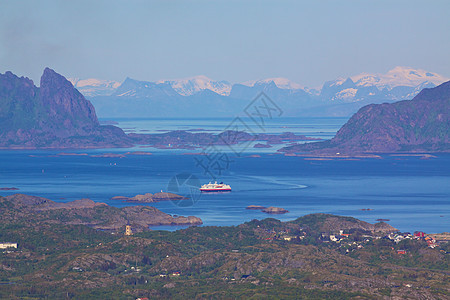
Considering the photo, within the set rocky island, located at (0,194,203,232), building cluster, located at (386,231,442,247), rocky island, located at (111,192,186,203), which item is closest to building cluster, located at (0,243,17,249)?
rocky island, located at (0,194,203,232)

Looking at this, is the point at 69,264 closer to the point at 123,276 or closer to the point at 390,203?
the point at 123,276

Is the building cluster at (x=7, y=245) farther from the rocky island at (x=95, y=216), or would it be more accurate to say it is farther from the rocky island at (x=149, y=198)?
the rocky island at (x=149, y=198)

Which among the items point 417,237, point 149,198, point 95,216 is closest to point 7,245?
point 95,216

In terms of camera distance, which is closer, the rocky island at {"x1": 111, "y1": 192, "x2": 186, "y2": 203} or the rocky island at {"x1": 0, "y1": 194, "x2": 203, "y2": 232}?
the rocky island at {"x1": 0, "y1": 194, "x2": 203, "y2": 232}

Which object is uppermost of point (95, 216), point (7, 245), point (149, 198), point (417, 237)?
point (7, 245)

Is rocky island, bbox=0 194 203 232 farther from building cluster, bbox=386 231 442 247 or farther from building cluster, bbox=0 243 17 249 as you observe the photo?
building cluster, bbox=386 231 442 247

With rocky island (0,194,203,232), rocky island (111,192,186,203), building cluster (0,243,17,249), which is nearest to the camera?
building cluster (0,243,17,249)

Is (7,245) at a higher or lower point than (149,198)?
higher

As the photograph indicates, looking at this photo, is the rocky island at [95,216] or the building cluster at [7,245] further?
the rocky island at [95,216]

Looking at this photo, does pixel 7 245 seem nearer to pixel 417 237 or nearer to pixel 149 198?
pixel 149 198

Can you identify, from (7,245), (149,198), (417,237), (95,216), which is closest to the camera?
(7,245)

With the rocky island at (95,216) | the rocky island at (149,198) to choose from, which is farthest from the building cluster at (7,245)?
the rocky island at (149,198)

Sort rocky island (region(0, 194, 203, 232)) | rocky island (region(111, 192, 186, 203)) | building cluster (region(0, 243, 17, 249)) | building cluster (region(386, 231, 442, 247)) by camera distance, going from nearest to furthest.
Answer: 1. building cluster (region(0, 243, 17, 249))
2. building cluster (region(386, 231, 442, 247))
3. rocky island (region(0, 194, 203, 232))
4. rocky island (region(111, 192, 186, 203))
